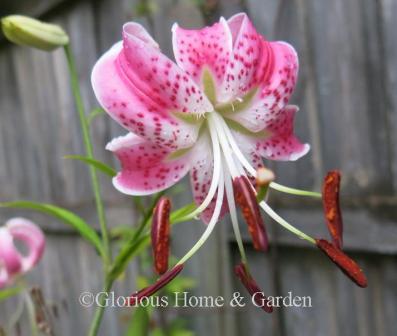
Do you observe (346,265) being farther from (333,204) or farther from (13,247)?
(13,247)

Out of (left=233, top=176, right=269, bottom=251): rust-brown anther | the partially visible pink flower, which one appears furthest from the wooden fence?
(left=233, top=176, right=269, bottom=251): rust-brown anther

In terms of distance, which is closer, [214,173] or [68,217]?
[214,173]

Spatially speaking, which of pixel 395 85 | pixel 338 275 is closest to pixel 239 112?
pixel 395 85

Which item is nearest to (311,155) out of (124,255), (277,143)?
(277,143)

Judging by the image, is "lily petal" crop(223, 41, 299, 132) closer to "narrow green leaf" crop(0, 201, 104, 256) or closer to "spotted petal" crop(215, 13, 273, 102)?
"spotted petal" crop(215, 13, 273, 102)

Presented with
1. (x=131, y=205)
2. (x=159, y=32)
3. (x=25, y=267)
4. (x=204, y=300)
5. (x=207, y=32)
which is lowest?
(x=204, y=300)

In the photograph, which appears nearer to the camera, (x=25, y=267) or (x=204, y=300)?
(x=25, y=267)

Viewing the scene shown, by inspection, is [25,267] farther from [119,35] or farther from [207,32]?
[119,35]
